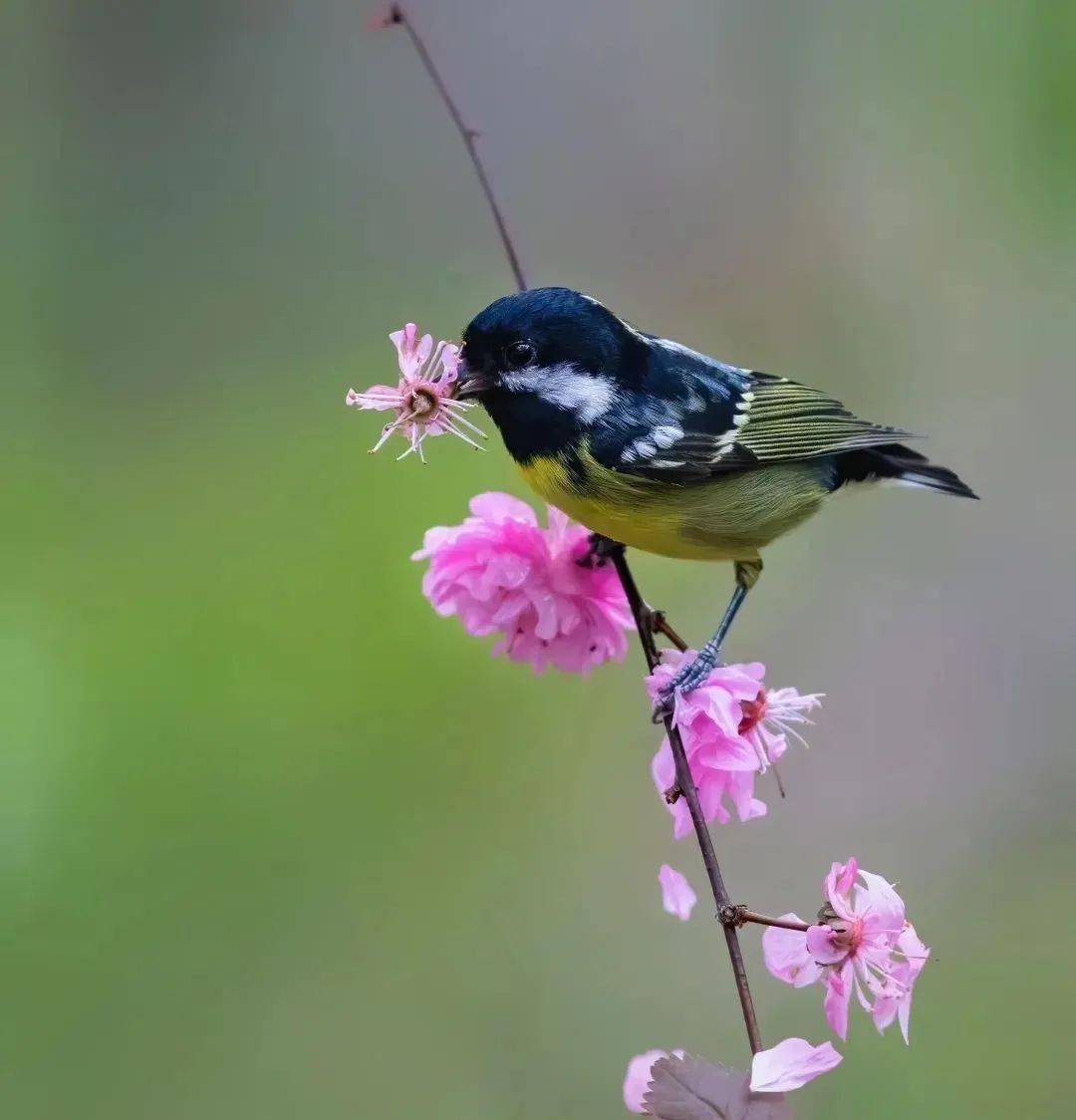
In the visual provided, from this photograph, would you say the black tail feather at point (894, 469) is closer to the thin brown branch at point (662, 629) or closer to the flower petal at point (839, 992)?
the thin brown branch at point (662, 629)

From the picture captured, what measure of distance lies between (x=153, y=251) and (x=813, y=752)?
9.88 feet

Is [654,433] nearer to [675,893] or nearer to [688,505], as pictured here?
[688,505]

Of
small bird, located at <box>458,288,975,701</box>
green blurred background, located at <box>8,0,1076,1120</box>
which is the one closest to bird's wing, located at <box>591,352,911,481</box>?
small bird, located at <box>458,288,975,701</box>

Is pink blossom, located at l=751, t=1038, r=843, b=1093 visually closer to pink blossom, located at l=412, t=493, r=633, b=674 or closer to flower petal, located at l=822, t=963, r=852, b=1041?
flower petal, located at l=822, t=963, r=852, b=1041

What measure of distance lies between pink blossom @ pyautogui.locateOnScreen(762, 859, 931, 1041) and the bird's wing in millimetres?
645

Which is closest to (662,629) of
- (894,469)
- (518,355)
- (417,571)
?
(518,355)

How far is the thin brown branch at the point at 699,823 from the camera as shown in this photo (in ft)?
3.84

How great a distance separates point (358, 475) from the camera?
393cm

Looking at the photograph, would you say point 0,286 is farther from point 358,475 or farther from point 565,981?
point 565,981

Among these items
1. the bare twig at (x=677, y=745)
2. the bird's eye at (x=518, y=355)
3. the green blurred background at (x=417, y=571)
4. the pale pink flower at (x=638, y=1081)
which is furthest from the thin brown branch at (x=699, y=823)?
the green blurred background at (x=417, y=571)

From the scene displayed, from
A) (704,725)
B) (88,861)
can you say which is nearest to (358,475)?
(88,861)

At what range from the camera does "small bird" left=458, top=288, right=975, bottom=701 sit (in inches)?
62.4

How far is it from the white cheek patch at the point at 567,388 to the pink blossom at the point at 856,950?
2.23 feet

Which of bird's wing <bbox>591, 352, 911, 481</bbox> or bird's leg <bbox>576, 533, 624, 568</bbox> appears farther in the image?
bird's wing <bbox>591, 352, 911, 481</bbox>
